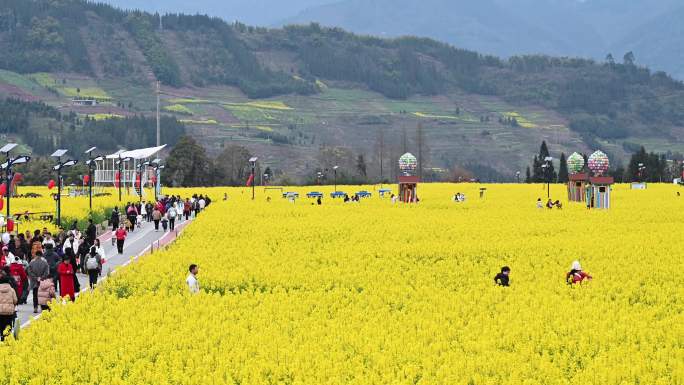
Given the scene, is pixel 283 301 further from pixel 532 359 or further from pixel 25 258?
pixel 25 258

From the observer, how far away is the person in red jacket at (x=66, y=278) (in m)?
24.7

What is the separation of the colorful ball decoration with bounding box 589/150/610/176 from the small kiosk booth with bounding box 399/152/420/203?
15490mm

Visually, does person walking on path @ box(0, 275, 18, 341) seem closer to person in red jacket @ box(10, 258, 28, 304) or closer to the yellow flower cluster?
the yellow flower cluster

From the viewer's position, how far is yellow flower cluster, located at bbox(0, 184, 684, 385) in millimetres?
15789

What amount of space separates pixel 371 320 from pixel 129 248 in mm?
25084

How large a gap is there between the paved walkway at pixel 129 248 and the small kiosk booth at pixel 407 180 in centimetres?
2762

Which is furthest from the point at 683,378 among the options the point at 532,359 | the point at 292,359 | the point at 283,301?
the point at 283,301

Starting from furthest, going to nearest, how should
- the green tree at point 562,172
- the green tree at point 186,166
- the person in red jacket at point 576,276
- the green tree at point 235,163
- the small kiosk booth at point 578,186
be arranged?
1. the green tree at point 235,163
2. the green tree at point 562,172
3. the green tree at point 186,166
4. the small kiosk booth at point 578,186
5. the person in red jacket at point 576,276

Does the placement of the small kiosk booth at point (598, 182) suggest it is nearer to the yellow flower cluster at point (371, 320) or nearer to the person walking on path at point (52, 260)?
the yellow flower cluster at point (371, 320)

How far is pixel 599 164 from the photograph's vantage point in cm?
7325

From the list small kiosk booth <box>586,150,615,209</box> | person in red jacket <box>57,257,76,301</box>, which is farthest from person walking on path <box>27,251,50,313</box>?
small kiosk booth <box>586,150,615,209</box>

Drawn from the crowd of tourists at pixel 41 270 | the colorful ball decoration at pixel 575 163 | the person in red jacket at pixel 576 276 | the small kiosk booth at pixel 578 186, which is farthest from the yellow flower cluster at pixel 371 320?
the colorful ball decoration at pixel 575 163

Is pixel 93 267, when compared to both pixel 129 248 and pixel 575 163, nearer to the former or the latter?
pixel 129 248

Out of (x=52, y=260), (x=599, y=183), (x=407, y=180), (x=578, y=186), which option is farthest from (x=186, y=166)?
(x=52, y=260)
